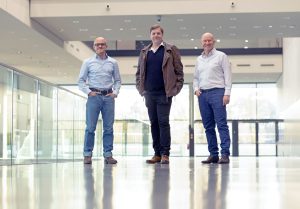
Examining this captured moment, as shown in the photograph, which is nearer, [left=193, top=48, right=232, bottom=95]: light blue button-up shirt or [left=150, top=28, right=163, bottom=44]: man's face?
[left=150, top=28, right=163, bottom=44]: man's face

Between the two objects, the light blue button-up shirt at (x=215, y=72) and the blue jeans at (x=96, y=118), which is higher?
the light blue button-up shirt at (x=215, y=72)

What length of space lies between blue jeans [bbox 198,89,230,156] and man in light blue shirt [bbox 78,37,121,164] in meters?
1.17

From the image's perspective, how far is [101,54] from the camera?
6965mm

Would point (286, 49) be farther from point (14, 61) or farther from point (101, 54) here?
point (101, 54)

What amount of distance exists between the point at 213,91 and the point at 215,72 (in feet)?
0.77

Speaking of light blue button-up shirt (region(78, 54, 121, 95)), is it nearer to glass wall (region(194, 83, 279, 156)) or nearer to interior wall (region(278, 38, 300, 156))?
interior wall (region(278, 38, 300, 156))

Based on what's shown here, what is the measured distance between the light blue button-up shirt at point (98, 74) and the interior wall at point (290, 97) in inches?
676

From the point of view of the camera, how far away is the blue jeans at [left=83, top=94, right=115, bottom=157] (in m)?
6.84

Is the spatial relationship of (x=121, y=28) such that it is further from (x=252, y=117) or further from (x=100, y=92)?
(x=252, y=117)

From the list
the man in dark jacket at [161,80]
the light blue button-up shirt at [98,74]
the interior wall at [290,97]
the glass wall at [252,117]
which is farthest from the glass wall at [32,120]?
the glass wall at [252,117]

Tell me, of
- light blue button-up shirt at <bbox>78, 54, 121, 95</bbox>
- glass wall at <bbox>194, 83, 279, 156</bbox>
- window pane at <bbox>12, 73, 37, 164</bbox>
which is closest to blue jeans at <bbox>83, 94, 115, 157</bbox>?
light blue button-up shirt at <bbox>78, 54, 121, 95</bbox>

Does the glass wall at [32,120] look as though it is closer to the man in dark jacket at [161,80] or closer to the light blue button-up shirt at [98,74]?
the light blue button-up shirt at [98,74]

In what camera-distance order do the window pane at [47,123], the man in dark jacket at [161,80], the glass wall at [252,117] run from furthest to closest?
1. the glass wall at [252,117]
2. the window pane at [47,123]
3. the man in dark jacket at [161,80]

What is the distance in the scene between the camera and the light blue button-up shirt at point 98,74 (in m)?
6.93
